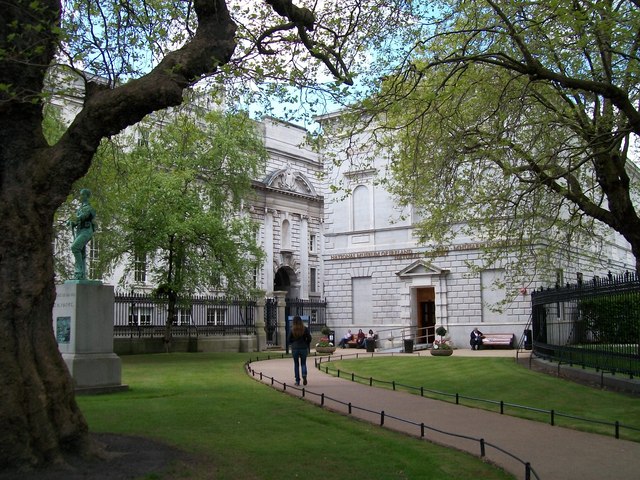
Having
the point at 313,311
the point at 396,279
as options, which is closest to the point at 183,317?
the point at 313,311

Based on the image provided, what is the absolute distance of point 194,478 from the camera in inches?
275

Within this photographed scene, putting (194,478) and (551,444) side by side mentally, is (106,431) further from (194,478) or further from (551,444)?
(551,444)

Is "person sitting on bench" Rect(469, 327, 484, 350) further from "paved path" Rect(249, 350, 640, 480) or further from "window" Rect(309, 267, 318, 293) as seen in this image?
"window" Rect(309, 267, 318, 293)

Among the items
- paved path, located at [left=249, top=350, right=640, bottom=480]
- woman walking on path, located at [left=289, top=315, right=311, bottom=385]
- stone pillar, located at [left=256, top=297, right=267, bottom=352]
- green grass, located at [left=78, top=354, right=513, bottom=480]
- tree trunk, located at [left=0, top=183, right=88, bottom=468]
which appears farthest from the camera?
stone pillar, located at [left=256, top=297, right=267, bottom=352]

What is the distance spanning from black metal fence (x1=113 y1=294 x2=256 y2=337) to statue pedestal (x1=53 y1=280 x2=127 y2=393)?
14.3m

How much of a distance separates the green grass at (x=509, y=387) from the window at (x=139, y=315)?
10.0 m

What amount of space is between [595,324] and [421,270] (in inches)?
688

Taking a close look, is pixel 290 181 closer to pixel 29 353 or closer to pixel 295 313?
pixel 295 313

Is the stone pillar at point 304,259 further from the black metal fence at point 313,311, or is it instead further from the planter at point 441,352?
A: the planter at point 441,352

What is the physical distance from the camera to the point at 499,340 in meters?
33.0

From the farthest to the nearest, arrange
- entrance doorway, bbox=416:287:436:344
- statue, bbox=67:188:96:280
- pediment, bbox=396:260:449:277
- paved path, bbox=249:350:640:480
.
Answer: entrance doorway, bbox=416:287:436:344
pediment, bbox=396:260:449:277
statue, bbox=67:188:96:280
paved path, bbox=249:350:640:480

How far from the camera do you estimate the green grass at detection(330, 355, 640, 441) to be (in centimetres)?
1231

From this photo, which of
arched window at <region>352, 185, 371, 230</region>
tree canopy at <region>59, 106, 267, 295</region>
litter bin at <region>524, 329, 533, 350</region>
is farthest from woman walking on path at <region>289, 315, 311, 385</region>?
arched window at <region>352, 185, 371, 230</region>

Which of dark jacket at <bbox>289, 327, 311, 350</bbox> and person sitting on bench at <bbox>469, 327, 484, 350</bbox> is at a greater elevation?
dark jacket at <bbox>289, 327, 311, 350</bbox>
